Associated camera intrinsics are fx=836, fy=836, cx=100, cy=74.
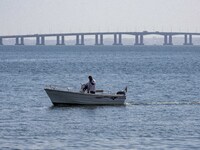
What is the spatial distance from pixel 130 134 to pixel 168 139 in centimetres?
213

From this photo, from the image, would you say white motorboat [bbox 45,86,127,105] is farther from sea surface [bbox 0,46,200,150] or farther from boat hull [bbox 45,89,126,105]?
sea surface [bbox 0,46,200,150]

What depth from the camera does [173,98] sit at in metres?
55.1

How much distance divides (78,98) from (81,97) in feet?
0.64

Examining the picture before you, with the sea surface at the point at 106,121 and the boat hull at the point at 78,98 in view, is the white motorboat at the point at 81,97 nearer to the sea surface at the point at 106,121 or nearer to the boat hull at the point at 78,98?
the boat hull at the point at 78,98

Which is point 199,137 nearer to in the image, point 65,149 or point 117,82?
point 65,149

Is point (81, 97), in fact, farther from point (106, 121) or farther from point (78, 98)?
point (106, 121)

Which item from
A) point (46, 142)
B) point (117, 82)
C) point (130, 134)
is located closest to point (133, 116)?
point (130, 134)

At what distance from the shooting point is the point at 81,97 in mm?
48281

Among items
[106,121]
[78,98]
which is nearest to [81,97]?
[78,98]

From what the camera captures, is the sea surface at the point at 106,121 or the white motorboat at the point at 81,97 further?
the white motorboat at the point at 81,97

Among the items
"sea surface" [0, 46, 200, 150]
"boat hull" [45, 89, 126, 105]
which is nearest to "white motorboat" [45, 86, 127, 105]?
"boat hull" [45, 89, 126, 105]

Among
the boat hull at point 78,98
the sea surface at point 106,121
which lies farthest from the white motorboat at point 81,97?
the sea surface at point 106,121

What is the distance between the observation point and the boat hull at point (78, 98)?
48250mm

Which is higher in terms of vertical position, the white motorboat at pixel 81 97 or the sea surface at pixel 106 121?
the white motorboat at pixel 81 97
